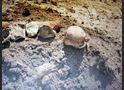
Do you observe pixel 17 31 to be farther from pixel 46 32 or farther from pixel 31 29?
pixel 46 32

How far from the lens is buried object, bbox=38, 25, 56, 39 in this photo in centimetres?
183

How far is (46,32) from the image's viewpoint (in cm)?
186

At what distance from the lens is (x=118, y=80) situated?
6.23 feet

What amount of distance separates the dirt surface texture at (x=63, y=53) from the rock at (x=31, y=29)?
0.26 ft

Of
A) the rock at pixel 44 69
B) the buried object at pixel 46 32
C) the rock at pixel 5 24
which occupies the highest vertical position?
the rock at pixel 5 24

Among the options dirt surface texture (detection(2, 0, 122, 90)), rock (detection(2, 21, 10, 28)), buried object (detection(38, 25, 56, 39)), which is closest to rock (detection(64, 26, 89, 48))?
dirt surface texture (detection(2, 0, 122, 90))

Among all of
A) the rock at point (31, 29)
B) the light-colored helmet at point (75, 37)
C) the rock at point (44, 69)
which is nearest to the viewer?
the rock at point (44, 69)

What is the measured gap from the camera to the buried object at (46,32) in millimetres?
1827

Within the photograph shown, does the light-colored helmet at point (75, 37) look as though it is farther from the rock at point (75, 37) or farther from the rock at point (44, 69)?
the rock at point (44, 69)

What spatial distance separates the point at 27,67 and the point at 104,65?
47.3 inches

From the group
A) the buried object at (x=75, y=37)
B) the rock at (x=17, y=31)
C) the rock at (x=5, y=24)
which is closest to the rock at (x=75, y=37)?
the buried object at (x=75, y=37)

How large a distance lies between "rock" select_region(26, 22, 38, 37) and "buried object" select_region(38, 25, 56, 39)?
82 mm

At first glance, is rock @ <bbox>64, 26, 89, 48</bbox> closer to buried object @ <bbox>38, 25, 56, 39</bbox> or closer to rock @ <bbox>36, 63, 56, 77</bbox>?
buried object @ <bbox>38, 25, 56, 39</bbox>

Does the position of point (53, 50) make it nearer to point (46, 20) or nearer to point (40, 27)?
point (40, 27)
